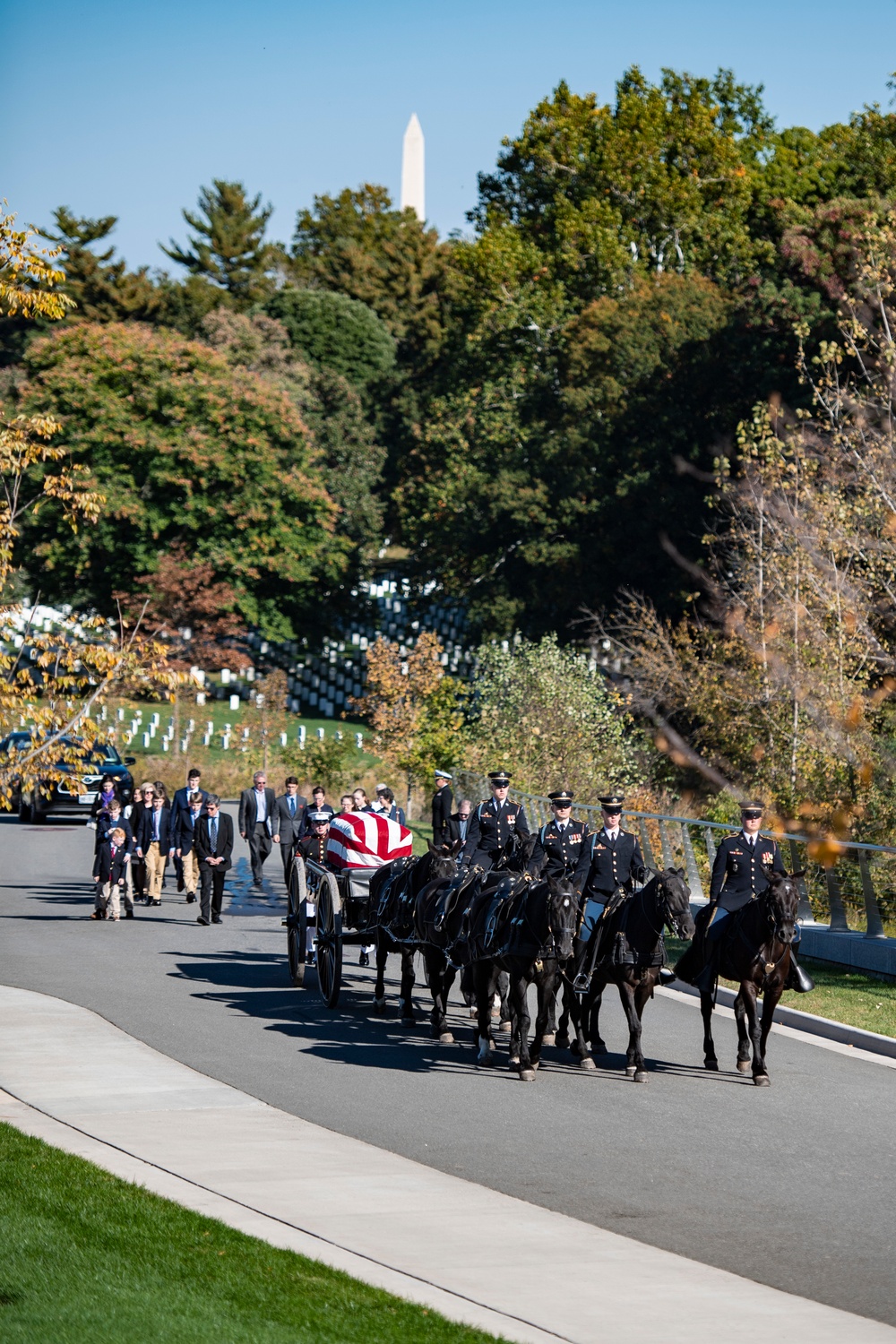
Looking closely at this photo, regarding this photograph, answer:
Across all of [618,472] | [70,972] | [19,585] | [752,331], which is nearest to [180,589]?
[19,585]

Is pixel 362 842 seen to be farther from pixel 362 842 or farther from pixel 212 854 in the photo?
pixel 212 854

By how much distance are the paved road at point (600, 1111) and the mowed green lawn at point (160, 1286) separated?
4.86 feet

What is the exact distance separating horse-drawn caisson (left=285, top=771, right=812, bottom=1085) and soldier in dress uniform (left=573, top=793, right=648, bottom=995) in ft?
0.04

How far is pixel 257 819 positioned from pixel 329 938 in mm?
10824

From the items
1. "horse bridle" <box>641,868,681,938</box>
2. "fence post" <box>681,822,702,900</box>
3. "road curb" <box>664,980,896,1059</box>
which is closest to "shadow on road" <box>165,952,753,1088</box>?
"horse bridle" <box>641,868,681,938</box>

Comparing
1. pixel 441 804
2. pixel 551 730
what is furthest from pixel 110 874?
pixel 551 730

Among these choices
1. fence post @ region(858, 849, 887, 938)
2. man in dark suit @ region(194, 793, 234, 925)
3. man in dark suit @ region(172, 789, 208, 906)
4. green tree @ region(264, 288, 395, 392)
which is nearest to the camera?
fence post @ region(858, 849, 887, 938)

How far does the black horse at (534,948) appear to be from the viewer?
540 inches

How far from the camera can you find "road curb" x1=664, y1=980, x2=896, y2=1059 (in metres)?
16.0

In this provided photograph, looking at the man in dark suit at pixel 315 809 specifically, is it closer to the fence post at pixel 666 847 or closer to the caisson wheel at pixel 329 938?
the caisson wheel at pixel 329 938

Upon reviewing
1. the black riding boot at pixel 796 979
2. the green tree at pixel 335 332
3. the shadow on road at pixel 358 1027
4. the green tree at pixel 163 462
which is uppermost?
the green tree at pixel 335 332

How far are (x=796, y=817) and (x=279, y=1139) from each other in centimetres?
1815

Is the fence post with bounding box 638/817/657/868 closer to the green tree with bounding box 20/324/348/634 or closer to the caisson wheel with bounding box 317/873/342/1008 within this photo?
the caisson wheel with bounding box 317/873/342/1008

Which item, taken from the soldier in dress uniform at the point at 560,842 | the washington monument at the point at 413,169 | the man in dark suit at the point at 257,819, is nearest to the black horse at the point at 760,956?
the soldier in dress uniform at the point at 560,842
